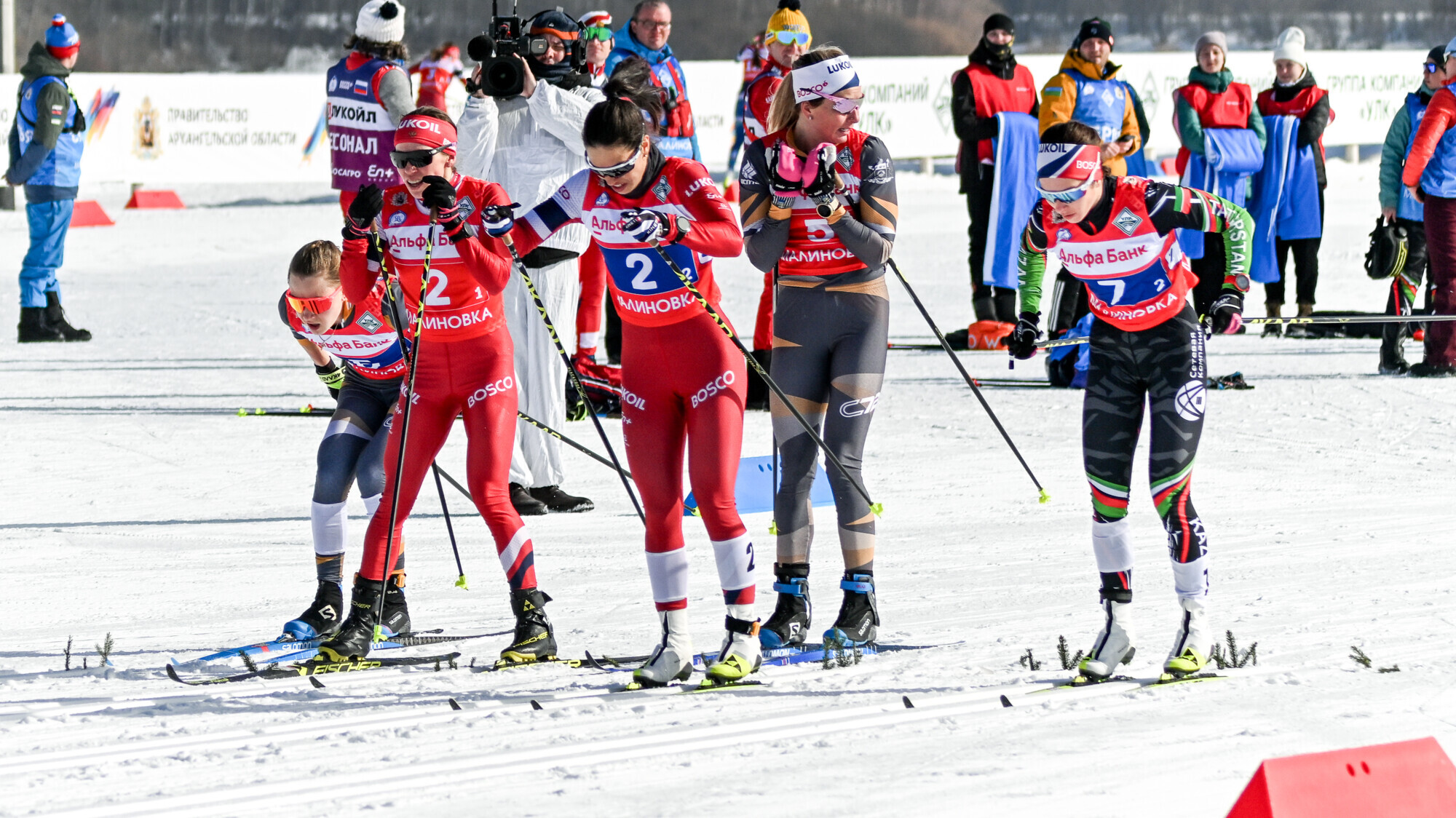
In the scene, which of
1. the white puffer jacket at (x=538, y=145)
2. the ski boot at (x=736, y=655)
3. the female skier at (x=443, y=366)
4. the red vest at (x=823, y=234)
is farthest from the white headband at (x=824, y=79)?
the white puffer jacket at (x=538, y=145)

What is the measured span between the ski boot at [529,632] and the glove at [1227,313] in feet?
7.41

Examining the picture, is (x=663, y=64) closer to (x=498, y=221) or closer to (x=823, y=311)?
(x=823, y=311)

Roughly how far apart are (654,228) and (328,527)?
5.57ft

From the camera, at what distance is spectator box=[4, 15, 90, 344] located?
482 inches

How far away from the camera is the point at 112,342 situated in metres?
12.9

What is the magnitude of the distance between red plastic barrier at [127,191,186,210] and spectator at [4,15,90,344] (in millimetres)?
9652

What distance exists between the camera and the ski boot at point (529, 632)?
523 cm

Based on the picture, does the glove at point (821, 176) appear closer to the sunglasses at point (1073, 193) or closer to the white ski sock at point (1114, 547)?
the sunglasses at point (1073, 193)

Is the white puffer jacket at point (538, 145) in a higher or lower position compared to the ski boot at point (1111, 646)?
higher

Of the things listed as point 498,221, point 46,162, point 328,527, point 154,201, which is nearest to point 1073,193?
point 498,221

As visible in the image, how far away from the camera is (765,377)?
5043mm

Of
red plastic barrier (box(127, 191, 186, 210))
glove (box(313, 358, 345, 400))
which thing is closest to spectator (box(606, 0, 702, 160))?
glove (box(313, 358, 345, 400))

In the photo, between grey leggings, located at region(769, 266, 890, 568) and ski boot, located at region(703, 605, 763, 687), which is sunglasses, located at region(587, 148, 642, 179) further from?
ski boot, located at region(703, 605, 763, 687)

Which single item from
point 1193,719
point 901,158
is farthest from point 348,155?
point 901,158
